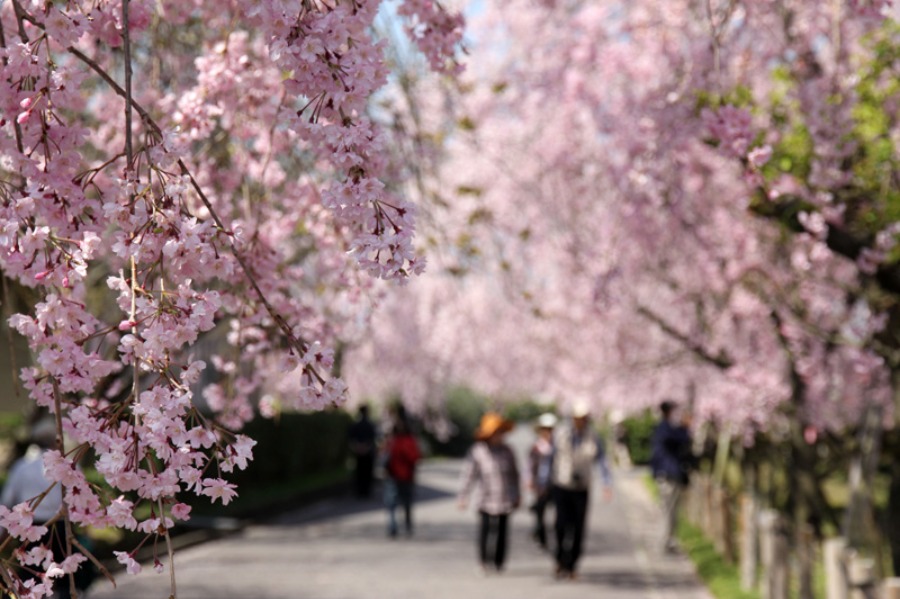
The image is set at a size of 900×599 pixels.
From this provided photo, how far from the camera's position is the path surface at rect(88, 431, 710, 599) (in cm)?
1318

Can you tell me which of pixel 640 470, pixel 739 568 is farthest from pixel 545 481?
pixel 640 470

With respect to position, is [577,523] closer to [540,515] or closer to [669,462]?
[540,515]

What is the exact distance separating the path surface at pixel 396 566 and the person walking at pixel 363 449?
14.8 feet

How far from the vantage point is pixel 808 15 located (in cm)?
1180

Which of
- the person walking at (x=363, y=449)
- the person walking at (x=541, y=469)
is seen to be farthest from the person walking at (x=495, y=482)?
the person walking at (x=363, y=449)

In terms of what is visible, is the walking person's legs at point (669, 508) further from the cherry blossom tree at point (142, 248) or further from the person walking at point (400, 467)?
the cherry blossom tree at point (142, 248)

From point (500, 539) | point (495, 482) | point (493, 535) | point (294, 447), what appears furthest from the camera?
point (294, 447)

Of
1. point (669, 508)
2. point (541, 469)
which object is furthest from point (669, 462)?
point (541, 469)

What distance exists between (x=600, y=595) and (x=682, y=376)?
37.9 ft

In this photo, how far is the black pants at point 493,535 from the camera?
14.5 meters

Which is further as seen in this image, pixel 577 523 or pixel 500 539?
pixel 500 539

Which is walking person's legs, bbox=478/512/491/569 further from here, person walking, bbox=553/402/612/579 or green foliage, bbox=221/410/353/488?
green foliage, bbox=221/410/353/488

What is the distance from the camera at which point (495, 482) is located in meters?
14.2

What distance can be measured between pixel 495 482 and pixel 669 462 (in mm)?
3991
